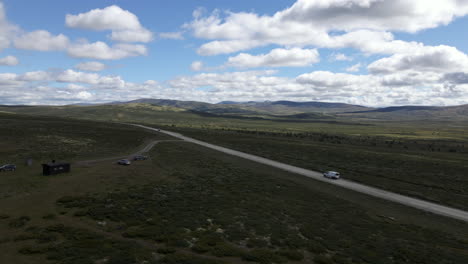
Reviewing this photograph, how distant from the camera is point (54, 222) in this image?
2475 centimetres

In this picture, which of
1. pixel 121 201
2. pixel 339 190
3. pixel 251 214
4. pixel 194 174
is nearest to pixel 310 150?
pixel 339 190

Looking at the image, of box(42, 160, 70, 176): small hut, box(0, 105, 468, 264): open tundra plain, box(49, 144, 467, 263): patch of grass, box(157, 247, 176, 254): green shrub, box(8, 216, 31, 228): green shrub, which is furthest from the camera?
box(42, 160, 70, 176): small hut

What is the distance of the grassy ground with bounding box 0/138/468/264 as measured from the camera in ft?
66.0

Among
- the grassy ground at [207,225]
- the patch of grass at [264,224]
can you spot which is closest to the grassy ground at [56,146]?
the grassy ground at [207,225]

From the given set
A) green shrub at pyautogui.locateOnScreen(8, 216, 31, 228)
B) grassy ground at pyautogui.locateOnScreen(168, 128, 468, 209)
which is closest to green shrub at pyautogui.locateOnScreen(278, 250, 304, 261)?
green shrub at pyautogui.locateOnScreen(8, 216, 31, 228)

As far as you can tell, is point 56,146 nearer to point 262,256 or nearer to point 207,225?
point 207,225

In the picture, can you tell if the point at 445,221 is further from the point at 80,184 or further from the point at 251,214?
the point at 80,184

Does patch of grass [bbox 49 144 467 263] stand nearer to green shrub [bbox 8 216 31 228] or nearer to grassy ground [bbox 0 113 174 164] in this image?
green shrub [bbox 8 216 31 228]

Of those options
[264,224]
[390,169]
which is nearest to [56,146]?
[264,224]

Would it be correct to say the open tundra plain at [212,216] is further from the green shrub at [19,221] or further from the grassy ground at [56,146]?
the grassy ground at [56,146]

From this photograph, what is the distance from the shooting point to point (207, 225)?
2619cm

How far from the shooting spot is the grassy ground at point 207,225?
20109 mm

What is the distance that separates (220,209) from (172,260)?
12905 mm

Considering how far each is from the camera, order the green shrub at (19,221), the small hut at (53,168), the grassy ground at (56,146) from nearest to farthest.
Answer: the green shrub at (19,221) < the small hut at (53,168) < the grassy ground at (56,146)
